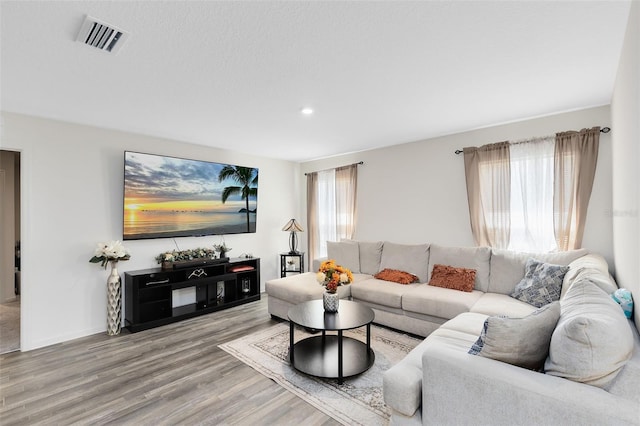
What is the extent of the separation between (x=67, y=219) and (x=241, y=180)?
92.4 inches

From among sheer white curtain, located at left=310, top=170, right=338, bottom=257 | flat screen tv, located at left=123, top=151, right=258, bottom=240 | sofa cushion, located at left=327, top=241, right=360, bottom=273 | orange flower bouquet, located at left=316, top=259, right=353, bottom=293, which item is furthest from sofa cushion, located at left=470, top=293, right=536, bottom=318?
flat screen tv, located at left=123, top=151, right=258, bottom=240

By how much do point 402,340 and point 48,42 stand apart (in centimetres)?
390

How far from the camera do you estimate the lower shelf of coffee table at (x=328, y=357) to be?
2.54m

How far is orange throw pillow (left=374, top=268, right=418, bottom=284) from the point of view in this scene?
12.7ft

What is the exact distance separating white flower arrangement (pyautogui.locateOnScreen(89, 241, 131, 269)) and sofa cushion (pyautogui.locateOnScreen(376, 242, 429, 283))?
346 centimetres

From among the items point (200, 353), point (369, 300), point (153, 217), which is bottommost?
point (200, 353)

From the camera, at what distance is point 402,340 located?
328cm

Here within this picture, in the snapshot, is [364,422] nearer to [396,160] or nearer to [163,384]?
[163,384]

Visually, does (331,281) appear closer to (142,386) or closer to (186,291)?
(142,386)

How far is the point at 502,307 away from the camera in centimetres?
284

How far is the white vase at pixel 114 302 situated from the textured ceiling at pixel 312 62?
6.14 ft

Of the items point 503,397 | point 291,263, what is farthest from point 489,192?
point 291,263

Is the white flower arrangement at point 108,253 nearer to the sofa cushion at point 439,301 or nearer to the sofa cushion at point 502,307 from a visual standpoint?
the sofa cushion at point 439,301

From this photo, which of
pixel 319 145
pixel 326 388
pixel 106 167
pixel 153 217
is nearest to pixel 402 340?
pixel 326 388
